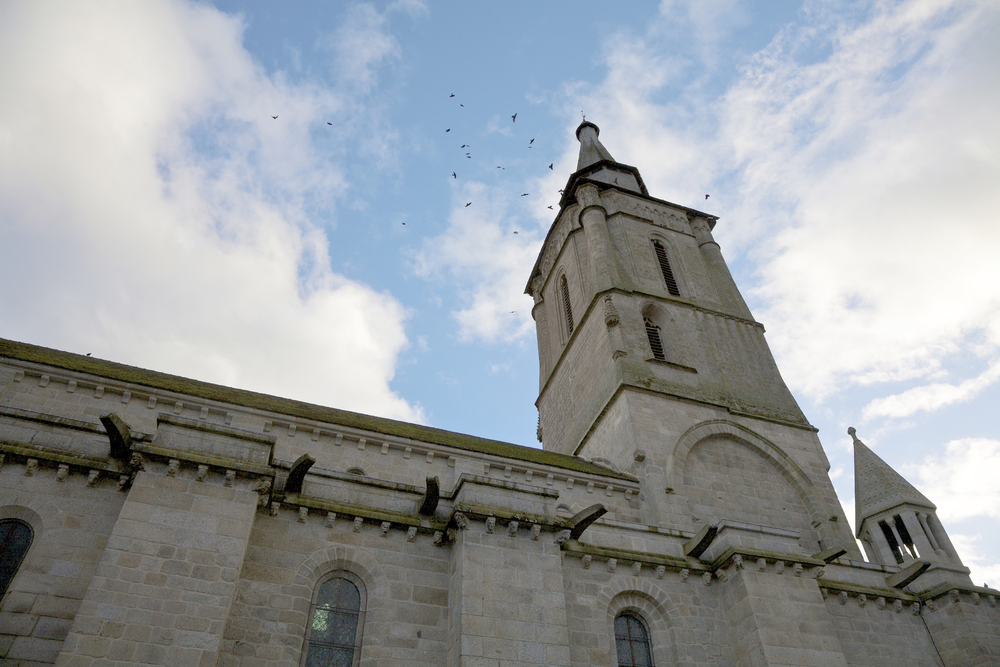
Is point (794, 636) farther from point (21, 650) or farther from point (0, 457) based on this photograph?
point (0, 457)

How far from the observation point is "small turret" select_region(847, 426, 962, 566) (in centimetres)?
1794

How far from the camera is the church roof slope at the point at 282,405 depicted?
16.1 m

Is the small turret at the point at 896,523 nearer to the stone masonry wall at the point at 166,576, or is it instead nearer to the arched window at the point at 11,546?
the stone masonry wall at the point at 166,576

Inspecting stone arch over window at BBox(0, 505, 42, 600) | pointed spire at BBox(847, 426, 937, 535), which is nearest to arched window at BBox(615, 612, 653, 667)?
stone arch over window at BBox(0, 505, 42, 600)

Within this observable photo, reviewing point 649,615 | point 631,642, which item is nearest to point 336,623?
point 631,642

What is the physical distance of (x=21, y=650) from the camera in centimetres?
889

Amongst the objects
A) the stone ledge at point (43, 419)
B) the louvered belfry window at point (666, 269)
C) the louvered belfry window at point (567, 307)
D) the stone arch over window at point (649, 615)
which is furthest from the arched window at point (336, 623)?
the louvered belfry window at point (666, 269)

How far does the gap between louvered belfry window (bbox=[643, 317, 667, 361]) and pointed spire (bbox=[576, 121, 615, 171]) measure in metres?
13.3

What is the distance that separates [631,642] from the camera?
12414 millimetres

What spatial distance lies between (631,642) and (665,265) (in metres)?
19.3

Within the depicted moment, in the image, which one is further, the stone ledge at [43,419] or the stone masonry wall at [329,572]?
the stone ledge at [43,419]

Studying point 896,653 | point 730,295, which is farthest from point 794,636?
A: point 730,295

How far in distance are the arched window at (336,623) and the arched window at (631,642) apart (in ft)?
15.9

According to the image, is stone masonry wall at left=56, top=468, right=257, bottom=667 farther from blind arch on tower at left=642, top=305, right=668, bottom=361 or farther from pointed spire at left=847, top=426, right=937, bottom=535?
pointed spire at left=847, top=426, right=937, bottom=535
